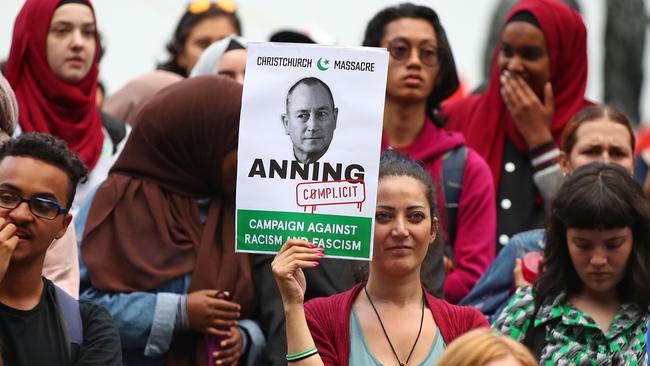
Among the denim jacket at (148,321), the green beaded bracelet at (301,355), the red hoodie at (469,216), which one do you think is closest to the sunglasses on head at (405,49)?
the red hoodie at (469,216)

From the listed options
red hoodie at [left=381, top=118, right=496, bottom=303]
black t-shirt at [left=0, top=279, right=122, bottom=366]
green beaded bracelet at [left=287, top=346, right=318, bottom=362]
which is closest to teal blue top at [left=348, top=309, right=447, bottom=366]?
green beaded bracelet at [left=287, top=346, right=318, bottom=362]

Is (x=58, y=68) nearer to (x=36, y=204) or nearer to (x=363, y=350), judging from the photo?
(x=36, y=204)

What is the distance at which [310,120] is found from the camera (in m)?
5.82

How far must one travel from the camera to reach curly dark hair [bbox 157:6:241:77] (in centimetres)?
967

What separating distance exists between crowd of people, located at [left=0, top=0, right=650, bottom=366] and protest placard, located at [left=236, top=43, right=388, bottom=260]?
0.06 metres

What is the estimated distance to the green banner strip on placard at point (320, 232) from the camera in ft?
18.8

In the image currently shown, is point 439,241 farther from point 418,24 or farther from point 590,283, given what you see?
point 418,24

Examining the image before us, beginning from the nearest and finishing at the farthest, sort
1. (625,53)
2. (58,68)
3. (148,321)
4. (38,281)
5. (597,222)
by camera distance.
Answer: (38,281) < (597,222) < (148,321) < (58,68) < (625,53)

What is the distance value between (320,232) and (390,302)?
43 cm

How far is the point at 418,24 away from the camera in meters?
8.00

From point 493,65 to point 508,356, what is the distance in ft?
13.3

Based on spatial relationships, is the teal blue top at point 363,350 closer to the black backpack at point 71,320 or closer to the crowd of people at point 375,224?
the crowd of people at point 375,224

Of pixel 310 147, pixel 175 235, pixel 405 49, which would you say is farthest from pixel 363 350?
pixel 405 49

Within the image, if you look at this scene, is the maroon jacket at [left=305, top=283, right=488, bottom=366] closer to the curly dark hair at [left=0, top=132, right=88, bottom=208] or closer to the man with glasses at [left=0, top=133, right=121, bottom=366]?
the man with glasses at [left=0, top=133, right=121, bottom=366]
